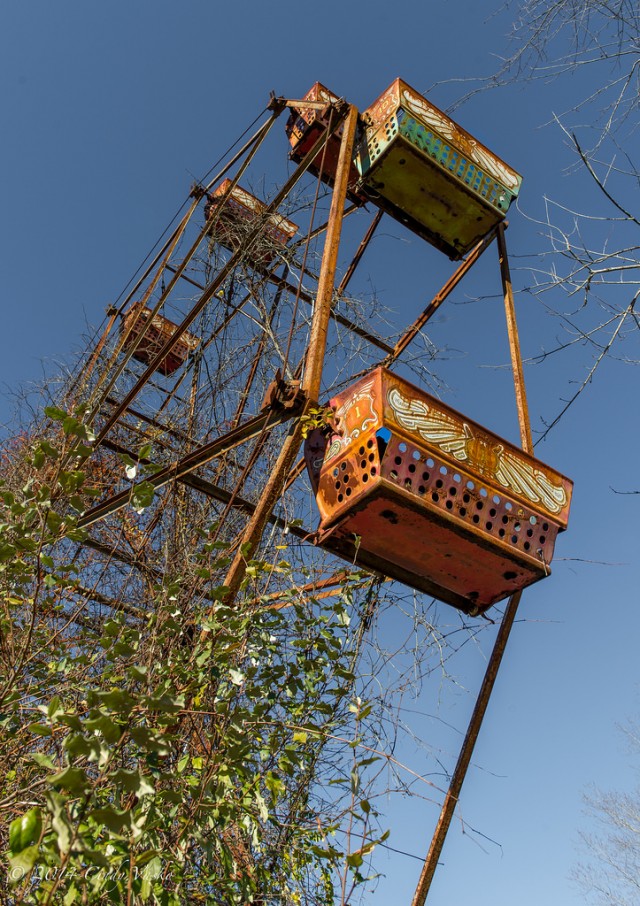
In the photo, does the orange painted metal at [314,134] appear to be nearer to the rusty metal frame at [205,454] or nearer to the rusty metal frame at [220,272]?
the rusty metal frame at [220,272]

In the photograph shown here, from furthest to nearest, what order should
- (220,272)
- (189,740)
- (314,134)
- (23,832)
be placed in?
Answer: (314,134), (220,272), (189,740), (23,832)

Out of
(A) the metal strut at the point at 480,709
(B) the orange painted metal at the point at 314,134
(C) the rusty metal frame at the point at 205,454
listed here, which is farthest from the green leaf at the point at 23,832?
(B) the orange painted metal at the point at 314,134

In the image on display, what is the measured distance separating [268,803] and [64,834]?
1.46 m

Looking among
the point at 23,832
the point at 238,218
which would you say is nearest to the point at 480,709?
the point at 23,832

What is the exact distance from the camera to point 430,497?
2500 mm

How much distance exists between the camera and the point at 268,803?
2549 millimetres

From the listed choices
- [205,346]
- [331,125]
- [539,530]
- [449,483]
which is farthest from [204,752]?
[205,346]

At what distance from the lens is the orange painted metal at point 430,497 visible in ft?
8.16

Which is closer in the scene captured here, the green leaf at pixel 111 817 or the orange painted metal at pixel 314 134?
the green leaf at pixel 111 817

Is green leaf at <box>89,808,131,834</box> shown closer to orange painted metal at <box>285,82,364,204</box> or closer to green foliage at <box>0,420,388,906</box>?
green foliage at <box>0,420,388,906</box>

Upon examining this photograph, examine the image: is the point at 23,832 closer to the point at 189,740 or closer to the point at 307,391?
the point at 189,740

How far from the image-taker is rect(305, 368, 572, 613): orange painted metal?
8.16 ft

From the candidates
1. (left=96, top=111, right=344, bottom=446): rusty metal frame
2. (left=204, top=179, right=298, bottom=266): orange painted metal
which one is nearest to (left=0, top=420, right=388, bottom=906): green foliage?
(left=96, top=111, right=344, bottom=446): rusty metal frame

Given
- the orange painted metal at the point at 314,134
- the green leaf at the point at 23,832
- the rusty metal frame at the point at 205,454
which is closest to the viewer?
the green leaf at the point at 23,832
